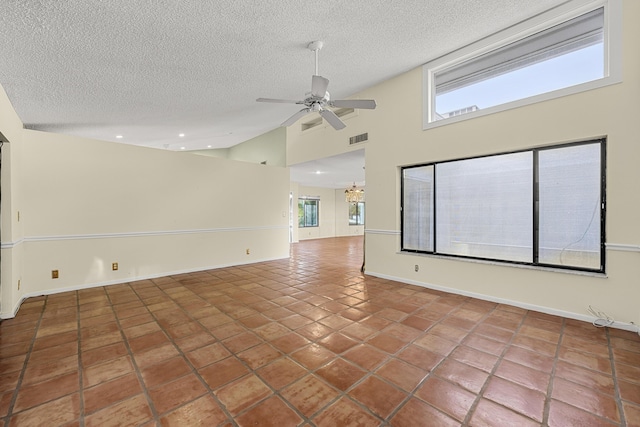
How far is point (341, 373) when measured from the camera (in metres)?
2.02

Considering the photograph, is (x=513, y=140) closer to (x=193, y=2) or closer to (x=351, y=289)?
(x=351, y=289)

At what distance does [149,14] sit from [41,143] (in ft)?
9.00

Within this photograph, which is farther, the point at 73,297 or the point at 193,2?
the point at 73,297

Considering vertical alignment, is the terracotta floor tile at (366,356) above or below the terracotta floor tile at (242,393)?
above

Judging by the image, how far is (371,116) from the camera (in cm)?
491

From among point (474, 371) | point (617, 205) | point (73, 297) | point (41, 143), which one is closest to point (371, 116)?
point (617, 205)

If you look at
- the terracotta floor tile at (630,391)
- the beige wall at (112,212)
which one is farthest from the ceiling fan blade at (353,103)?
the beige wall at (112,212)

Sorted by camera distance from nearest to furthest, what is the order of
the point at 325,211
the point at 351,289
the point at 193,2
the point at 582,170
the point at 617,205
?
the point at 193,2 → the point at 617,205 → the point at 582,170 → the point at 351,289 → the point at 325,211

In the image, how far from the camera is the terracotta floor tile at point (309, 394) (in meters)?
1.67

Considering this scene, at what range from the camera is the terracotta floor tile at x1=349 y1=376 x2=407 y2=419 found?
1.65 meters

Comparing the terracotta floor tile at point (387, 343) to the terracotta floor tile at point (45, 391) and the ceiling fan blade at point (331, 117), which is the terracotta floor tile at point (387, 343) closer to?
the terracotta floor tile at point (45, 391)

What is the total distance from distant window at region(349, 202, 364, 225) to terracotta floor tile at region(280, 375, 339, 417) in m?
11.7

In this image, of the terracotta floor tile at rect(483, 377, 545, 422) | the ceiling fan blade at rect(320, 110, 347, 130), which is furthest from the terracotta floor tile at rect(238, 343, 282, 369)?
the ceiling fan blade at rect(320, 110, 347, 130)

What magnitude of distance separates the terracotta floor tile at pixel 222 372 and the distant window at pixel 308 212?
919cm
